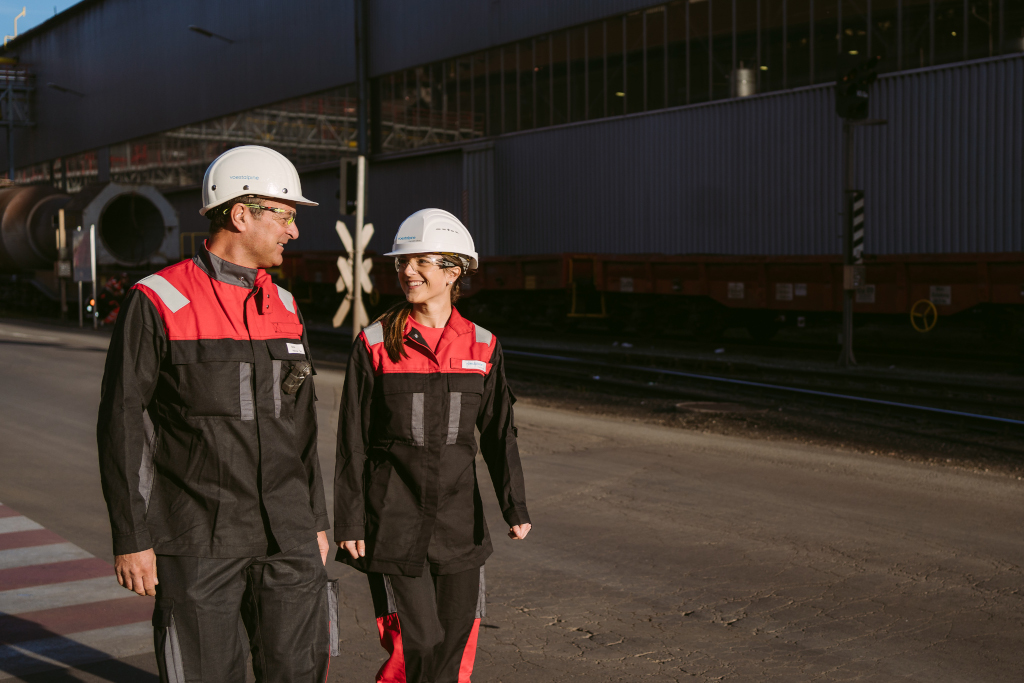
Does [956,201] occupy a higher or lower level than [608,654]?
higher

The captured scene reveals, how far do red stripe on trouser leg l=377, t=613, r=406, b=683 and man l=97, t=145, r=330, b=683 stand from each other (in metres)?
0.27

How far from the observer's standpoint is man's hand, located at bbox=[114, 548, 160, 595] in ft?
8.89

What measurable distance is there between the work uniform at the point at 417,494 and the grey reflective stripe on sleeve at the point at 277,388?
13.5 inches

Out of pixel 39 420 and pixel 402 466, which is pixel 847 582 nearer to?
pixel 402 466

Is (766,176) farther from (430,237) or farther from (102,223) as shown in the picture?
(430,237)

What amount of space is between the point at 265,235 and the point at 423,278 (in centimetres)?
57

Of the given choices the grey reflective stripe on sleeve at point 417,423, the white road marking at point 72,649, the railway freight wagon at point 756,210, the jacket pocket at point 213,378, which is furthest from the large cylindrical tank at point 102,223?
the jacket pocket at point 213,378

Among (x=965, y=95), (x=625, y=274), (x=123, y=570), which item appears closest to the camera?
(x=123, y=570)

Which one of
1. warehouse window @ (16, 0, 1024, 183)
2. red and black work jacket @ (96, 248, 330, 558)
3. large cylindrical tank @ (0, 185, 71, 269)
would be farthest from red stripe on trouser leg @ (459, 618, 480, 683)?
large cylindrical tank @ (0, 185, 71, 269)

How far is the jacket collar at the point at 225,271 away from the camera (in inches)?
117

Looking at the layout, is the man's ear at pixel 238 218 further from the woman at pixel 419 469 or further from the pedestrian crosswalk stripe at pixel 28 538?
the pedestrian crosswalk stripe at pixel 28 538

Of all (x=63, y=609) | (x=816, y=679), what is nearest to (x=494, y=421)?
(x=816, y=679)

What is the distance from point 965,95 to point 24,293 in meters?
26.5

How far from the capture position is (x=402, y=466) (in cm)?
327
